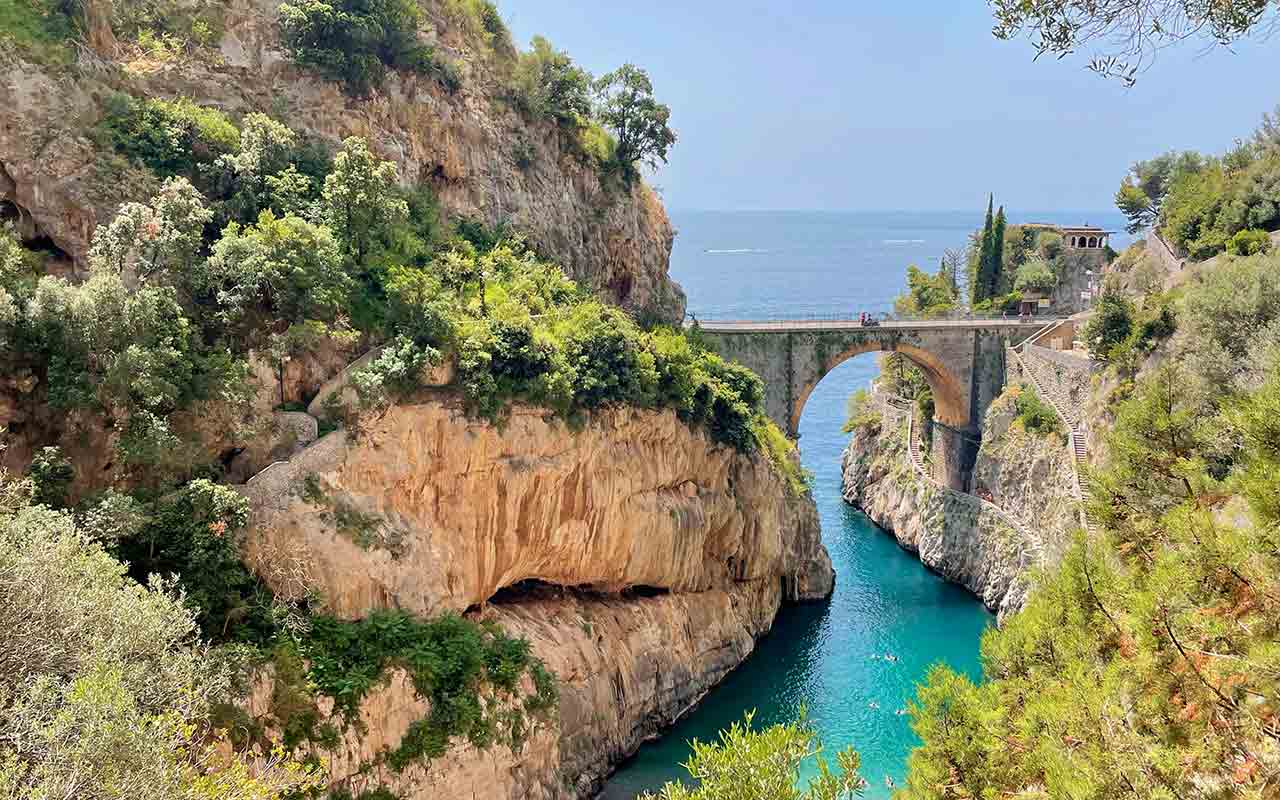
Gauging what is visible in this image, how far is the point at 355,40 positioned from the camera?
79.7 feet

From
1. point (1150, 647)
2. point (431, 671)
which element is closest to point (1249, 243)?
point (1150, 647)

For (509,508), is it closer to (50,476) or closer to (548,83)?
(50,476)

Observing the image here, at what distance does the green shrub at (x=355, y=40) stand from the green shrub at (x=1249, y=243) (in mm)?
28607

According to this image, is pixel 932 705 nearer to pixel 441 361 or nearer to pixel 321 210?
pixel 441 361

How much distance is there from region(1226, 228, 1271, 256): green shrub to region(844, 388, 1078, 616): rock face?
9.15 m

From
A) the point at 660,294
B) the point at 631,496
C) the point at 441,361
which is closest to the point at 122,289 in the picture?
the point at 441,361

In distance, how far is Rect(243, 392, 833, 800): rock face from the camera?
1725cm

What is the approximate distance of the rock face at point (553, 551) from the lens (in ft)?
56.6

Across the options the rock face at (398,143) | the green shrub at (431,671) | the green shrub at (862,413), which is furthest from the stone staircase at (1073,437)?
the green shrub at (431,671)

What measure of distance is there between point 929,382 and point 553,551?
24.2 meters

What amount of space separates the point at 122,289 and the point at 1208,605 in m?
17.7

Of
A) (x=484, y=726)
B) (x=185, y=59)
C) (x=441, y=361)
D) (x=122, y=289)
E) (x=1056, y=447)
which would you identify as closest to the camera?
(x=122, y=289)

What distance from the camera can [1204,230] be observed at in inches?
1342

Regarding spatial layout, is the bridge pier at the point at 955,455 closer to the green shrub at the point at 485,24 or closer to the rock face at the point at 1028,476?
the rock face at the point at 1028,476
